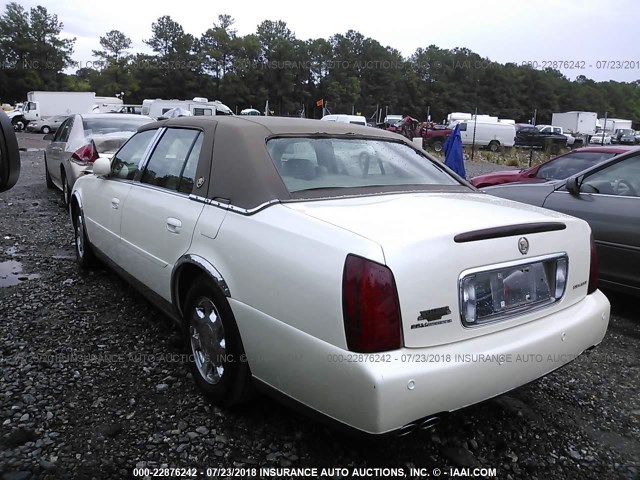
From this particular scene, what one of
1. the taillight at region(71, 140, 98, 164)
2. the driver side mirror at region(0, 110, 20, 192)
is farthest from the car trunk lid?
the taillight at region(71, 140, 98, 164)

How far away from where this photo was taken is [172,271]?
288 centimetres

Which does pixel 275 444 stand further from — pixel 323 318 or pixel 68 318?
pixel 68 318

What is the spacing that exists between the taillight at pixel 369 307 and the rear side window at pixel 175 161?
1438mm

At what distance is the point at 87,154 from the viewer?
702cm

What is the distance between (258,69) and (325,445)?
85773 mm

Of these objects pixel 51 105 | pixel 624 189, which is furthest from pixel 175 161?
pixel 51 105

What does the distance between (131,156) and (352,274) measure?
2.79 metres

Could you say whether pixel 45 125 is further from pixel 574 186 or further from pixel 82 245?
pixel 574 186

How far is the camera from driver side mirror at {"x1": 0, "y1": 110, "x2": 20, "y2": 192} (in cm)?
215

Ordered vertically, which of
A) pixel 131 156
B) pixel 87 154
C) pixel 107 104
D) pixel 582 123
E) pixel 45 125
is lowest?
pixel 87 154

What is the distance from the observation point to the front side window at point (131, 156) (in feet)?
12.5

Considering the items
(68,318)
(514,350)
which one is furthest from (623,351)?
(68,318)

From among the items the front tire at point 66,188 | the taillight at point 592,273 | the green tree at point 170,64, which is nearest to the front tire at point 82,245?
the front tire at point 66,188

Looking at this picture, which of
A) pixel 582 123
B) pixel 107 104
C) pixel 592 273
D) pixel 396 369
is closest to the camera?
pixel 396 369
